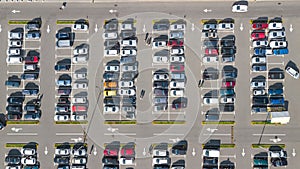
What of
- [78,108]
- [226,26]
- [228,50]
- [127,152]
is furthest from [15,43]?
[228,50]

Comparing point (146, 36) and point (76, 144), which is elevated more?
point (146, 36)

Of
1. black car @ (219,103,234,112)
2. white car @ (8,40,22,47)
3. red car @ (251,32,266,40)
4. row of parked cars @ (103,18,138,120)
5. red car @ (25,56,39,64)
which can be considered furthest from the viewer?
white car @ (8,40,22,47)

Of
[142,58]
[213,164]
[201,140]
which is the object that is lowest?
[213,164]

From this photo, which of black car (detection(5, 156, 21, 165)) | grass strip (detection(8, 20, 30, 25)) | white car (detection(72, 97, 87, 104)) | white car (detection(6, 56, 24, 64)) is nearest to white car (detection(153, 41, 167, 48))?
white car (detection(72, 97, 87, 104))

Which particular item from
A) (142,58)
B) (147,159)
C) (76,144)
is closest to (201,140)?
(147,159)

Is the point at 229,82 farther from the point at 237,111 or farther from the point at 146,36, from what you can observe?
the point at 146,36

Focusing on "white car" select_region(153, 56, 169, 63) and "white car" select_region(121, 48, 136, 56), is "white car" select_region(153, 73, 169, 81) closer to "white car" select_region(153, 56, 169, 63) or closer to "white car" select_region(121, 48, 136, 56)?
"white car" select_region(153, 56, 169, 63)

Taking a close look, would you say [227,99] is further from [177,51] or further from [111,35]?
[111,35]
